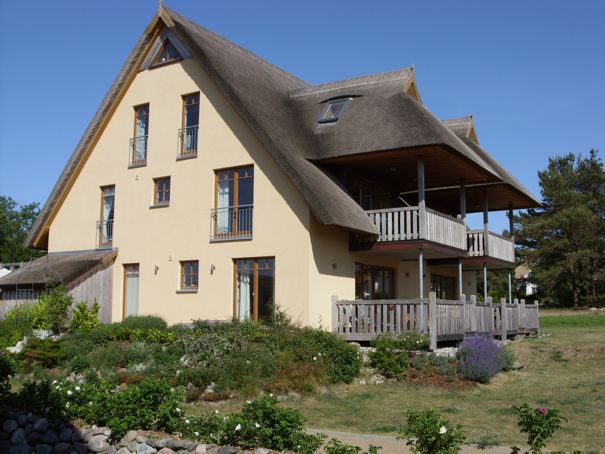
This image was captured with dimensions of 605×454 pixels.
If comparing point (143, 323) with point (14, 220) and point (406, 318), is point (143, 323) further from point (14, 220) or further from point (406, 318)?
point (14, 220)

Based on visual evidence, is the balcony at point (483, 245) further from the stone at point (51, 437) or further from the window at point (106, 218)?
the stone at point (51, 437)

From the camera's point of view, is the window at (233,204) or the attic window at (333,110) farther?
the attic window at (333,110)

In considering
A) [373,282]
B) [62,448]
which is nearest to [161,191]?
[373,282]

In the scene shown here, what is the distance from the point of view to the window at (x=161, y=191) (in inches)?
988

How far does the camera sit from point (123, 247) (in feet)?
84.2

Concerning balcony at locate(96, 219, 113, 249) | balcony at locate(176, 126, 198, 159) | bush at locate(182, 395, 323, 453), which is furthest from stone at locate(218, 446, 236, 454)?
balcony at locate(96, 219, 113, 249)

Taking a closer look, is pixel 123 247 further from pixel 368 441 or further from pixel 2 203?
pixel 2 203

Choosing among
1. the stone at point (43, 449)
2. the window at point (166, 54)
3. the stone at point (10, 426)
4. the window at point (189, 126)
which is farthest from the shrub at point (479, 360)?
the window at point (166, 54)

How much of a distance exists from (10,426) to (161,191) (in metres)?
14.1

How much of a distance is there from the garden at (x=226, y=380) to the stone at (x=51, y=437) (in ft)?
0.88

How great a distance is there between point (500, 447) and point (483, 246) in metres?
18.9

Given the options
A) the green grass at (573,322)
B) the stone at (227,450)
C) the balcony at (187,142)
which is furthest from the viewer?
the green grass at (573,322)

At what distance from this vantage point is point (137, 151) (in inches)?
1035

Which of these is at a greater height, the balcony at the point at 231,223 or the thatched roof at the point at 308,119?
the thatched roof at the point at 308,119
